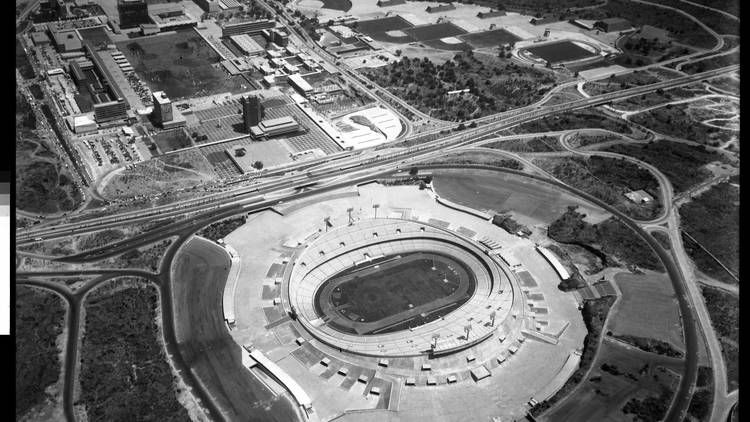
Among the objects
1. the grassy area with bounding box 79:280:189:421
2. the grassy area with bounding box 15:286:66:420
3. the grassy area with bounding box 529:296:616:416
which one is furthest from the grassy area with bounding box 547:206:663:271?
the grassy area with bounding box 15:286:66:420

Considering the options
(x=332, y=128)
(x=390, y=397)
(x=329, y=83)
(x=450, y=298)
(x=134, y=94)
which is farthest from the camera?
(x=329, y=83)

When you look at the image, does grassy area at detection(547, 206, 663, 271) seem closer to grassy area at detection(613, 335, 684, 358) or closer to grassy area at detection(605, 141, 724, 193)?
grassy area at detection(613, 335, 684, 358)

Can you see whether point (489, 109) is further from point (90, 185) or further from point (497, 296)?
point (90, 185)

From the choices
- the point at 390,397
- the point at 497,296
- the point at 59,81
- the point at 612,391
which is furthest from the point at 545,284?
the point at 59,81

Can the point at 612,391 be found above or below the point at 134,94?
above

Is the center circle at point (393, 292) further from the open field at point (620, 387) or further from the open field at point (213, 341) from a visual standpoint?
the open field at point (620, 387)
